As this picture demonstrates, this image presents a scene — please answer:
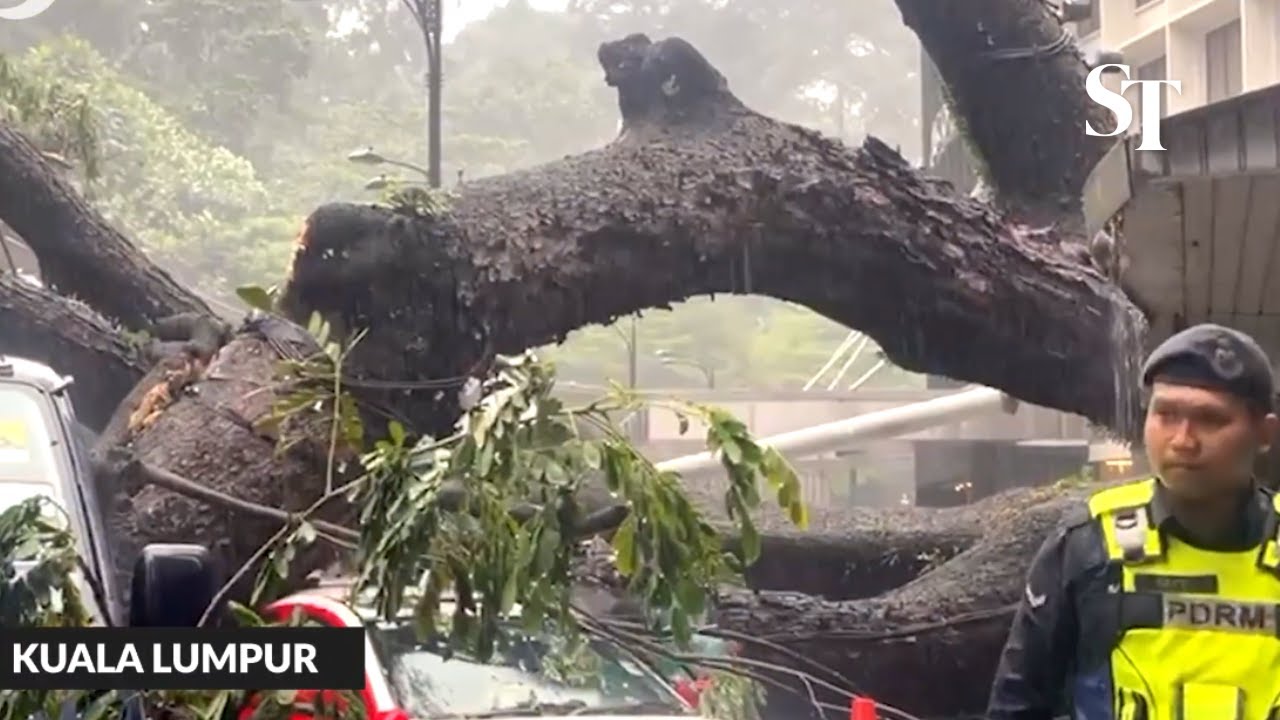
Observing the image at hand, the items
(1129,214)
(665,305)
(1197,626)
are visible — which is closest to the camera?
(1197,626)

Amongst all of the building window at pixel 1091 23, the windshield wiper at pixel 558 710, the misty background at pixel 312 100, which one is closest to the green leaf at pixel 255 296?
the misty background at pixel 312 100

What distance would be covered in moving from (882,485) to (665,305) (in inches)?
25.6

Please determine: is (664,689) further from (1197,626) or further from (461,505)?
(1197,626)

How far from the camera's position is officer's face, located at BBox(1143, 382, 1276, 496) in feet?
5.70

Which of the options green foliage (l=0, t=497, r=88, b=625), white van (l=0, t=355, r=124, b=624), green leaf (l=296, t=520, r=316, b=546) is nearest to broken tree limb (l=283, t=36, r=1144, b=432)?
green leaf (l=296, t=520, r=316, b=546)

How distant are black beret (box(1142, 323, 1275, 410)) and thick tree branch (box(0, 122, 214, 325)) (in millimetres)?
2723

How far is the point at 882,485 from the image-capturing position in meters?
4.30

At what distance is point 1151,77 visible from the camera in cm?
377

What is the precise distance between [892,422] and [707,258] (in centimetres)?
58

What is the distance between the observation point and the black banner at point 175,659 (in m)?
2.39

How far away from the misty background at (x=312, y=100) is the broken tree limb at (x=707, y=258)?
0.09 m

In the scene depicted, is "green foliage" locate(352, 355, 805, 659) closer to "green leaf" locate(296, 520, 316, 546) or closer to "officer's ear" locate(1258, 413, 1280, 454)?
"green leaf" locate(296, 520, 316, 546)

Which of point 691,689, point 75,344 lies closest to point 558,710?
point 691,689

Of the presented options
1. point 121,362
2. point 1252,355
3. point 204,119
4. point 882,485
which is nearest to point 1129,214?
point 882,485
